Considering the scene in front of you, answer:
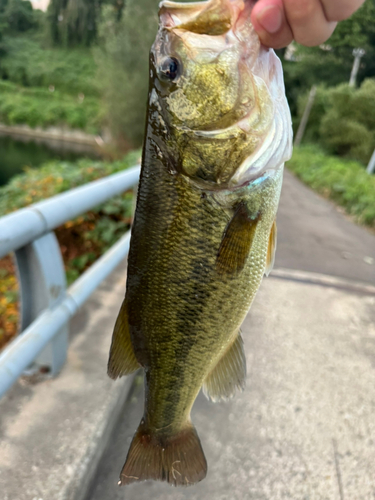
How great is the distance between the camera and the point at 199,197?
3.15ft

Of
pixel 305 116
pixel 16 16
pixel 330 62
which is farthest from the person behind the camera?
pixel 330 62

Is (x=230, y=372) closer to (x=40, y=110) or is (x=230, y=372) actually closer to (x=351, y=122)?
(x=351, y=122)

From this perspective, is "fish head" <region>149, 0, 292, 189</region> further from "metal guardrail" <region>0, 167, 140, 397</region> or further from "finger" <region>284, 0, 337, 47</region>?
"metal guardrail" <region>0, 167, 140, 397</region>

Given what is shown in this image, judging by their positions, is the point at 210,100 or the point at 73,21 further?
the point at 73,21

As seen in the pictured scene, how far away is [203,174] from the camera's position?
0.96 m

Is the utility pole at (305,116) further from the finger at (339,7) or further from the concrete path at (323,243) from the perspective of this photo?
the finger at (339,7)

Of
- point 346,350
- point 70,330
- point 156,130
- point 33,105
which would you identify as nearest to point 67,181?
point 70,330

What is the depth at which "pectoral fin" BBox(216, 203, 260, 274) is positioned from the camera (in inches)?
37.9

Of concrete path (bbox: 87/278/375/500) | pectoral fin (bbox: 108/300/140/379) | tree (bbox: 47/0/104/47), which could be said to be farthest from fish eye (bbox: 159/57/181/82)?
tree (bbox: 47/0/104/47)

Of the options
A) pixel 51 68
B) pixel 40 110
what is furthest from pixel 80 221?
pixel 51 68

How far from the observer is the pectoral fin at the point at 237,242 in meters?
0.96

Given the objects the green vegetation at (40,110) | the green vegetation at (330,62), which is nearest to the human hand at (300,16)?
the green vegetation at (330,62)

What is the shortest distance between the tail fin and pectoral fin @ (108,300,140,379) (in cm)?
24

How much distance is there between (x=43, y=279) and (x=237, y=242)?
130 cm
